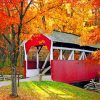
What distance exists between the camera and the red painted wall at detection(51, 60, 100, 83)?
89.5 ft

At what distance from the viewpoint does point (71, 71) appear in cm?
2967

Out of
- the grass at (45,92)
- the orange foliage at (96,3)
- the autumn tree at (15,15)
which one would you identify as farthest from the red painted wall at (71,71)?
the orange foliage at (96,3)

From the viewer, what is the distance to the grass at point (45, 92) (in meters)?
19.7

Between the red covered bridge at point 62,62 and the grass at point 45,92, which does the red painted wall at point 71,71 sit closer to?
the red covered bridge at point 62,62

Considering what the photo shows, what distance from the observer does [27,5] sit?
1917cm

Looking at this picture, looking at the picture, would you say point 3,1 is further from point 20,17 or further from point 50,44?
point 50,44

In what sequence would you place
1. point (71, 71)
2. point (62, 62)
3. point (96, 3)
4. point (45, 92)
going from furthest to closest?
point (71, 71)
point (62, 62)
point (45, 92)
point (96, 3)

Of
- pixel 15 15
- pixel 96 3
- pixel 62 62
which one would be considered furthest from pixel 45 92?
pixel 62 62

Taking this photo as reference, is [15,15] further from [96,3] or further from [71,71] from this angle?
[71,71]

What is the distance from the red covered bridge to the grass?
307cm

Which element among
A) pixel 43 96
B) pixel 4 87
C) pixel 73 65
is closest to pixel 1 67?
pixel 73 65

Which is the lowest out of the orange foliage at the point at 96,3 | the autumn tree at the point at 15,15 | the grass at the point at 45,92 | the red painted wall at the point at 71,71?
the grass at the point at 45,92

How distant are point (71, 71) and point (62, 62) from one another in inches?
77.1

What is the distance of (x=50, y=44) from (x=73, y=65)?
4.10 meters
